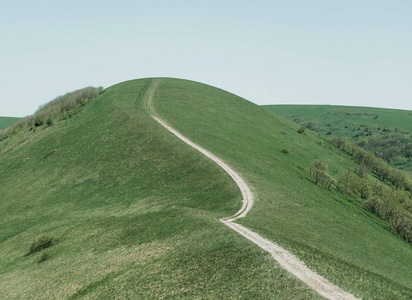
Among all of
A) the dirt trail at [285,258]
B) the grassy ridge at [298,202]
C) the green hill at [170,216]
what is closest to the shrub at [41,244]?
the green hill at [170,216]

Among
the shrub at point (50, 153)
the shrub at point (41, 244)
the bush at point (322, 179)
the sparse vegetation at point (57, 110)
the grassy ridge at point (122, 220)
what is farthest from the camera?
the sparse vegetation at point (57, 110)

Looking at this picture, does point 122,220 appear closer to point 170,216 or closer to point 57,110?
point 170,216

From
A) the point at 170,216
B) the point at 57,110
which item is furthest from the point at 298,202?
the point at 57,110

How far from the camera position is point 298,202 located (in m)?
44.4

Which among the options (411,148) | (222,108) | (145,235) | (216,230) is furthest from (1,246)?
(411,148)

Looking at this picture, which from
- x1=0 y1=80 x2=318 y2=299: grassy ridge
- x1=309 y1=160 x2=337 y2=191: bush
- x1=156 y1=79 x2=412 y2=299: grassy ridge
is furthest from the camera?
x1=309 y1=160 x2=337 y2=191: bush

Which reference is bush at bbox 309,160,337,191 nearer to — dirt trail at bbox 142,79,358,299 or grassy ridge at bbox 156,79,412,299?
grassy ridge at bbox 156,79,412,299

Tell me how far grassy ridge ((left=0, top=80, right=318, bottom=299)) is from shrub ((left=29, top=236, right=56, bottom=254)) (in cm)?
73

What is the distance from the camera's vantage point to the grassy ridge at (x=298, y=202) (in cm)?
2319

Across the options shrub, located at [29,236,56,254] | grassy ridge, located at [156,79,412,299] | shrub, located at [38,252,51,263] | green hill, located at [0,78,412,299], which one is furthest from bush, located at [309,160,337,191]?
shrub, located at [38,252,51,263]

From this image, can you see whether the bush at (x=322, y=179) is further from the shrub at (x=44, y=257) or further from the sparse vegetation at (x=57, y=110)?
the sparse vegetation at (x=57, y=110)

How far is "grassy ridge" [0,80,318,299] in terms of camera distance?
21.7m

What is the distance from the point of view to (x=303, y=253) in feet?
76.3

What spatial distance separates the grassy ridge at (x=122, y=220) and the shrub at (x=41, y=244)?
73 cm
